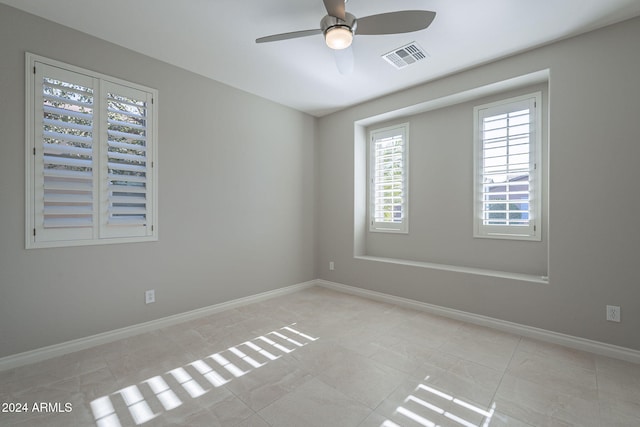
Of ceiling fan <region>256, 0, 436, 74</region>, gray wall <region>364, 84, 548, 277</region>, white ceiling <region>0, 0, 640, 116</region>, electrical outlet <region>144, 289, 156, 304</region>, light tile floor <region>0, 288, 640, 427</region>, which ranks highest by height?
white ceiling <region>0, 0, 640, 116</region>

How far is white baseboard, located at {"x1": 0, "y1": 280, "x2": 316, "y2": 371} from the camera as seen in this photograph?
7.23 ft

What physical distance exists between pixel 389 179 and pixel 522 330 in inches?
93.2

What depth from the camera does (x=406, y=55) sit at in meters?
2.84

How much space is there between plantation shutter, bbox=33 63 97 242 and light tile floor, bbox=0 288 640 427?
3.67ft

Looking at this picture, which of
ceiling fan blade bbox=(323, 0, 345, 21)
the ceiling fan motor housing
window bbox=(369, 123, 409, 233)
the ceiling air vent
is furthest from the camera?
window bbox=(369, 123, 409, 233)

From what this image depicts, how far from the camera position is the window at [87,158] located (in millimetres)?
2291

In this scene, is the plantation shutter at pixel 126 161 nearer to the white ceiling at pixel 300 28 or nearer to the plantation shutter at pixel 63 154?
the plantation shutter at pixel 63 154

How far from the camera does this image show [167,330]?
289 centimetres

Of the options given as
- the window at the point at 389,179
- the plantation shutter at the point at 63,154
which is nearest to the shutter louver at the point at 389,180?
the window at the point at 389,179

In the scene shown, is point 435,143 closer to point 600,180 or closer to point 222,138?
point 600,180

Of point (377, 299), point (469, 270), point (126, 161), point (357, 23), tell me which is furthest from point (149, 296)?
point (469, 270)

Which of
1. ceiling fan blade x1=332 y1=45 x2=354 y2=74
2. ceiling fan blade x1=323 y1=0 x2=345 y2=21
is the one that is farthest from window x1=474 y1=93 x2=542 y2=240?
ceiling fan blade x1=323 y1=0 x2=345 y2=21

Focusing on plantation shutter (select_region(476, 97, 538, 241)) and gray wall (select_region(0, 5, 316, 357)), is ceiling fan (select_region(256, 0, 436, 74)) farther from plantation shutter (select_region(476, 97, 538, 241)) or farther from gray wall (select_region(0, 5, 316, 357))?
plantation shutter (select_region(476, 97, 538, 241))

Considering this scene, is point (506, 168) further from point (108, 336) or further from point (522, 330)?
point (108, 336)
